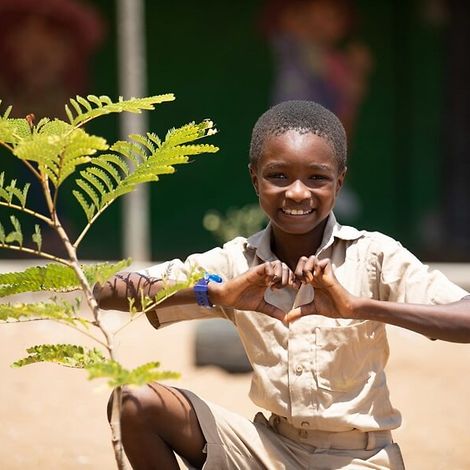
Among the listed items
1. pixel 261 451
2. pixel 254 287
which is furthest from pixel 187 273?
pixel 261 451

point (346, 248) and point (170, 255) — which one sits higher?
point (346, 248)

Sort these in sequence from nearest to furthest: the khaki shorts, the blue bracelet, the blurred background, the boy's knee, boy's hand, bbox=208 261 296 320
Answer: boy's hand, bbox=208 261 296 320, the blue bracelet, the boy's knee, the khaki shorts, the blurred background

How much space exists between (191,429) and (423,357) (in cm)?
375

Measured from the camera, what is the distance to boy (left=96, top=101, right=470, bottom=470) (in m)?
2.81

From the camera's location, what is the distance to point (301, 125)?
112 inches

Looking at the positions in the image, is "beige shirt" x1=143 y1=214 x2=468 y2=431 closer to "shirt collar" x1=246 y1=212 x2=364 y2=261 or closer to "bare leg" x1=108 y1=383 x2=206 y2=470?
"shirt collar" x1=246 y1=212 x2=364 y2=261

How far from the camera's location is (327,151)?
283 cm

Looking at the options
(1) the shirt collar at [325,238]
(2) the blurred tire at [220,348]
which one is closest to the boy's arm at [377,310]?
(1) the shirt collar at [325,238]

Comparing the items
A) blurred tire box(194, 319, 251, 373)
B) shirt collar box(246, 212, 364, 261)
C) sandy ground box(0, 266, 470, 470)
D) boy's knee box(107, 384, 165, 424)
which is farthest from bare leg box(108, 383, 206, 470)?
blurred tire box(194, 319, 251, 373)

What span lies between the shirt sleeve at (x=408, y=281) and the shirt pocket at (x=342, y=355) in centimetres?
12

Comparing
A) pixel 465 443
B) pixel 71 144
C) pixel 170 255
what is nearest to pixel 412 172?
pixel 170 255

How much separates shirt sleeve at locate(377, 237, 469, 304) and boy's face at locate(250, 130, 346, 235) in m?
0.21

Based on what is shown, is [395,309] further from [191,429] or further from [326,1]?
[326,1]

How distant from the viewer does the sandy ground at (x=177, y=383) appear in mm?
4453
